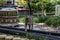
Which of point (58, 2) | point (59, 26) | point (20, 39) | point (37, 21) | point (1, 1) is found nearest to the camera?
point (20, 39)

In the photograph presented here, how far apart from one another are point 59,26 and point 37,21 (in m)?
1.92

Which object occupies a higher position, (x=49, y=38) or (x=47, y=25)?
(x=49, y=38)

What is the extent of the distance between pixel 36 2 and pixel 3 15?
131 inches

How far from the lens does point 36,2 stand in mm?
16234

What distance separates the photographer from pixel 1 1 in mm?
25953

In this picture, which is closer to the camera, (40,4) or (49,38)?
(49,38)

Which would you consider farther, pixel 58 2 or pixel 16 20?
pixel 58 2

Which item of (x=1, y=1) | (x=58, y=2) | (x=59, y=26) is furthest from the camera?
(x=1, y=1)

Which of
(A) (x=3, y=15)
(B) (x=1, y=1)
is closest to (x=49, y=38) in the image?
(A) (x=3, y=15)

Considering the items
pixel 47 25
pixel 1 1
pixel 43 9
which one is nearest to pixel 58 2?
pixel 43 9

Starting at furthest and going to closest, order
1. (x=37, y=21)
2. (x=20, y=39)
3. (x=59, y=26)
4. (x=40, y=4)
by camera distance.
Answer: (x=40, y=4), (x=37, y=21), (x=59, y=26), (x=20, y=39)

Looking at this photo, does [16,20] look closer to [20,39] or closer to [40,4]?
[40,4]

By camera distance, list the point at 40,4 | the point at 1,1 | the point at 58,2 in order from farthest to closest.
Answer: the point at 1,1 → the point at 58,2 → the point at 40,4

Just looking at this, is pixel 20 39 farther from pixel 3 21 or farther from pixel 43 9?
pixel 43 9
